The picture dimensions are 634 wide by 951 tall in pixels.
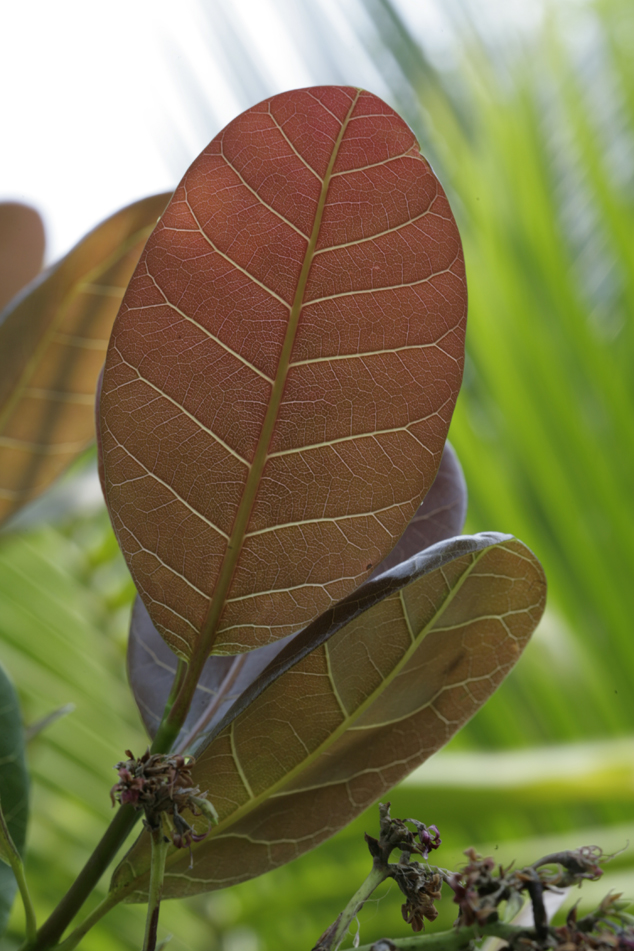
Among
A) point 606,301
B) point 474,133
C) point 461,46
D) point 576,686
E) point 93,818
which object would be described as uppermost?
point 461,46

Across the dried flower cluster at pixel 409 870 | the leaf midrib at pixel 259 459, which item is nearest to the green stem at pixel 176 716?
the leaf midrib at pixel 259 459

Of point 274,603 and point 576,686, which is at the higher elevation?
point 274,603

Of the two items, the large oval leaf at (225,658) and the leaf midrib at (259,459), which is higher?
the leaf midrib at (259,459)

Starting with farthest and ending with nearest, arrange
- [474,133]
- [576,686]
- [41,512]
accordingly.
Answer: [474,133]
[576,686]
[41,512]

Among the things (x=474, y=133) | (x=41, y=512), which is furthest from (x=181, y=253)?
(x=474, y=133)

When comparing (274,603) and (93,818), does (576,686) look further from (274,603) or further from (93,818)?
(274,603)

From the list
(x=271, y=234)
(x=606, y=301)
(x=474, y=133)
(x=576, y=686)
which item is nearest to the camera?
(x=271, y=234)

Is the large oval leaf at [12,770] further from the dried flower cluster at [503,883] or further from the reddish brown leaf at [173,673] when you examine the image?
the dried flower cluster at [503,883]
